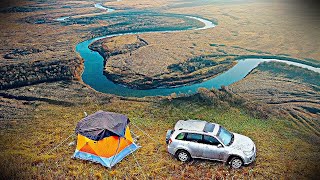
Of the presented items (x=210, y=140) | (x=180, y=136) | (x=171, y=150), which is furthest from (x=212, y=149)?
(x=171, y=150)

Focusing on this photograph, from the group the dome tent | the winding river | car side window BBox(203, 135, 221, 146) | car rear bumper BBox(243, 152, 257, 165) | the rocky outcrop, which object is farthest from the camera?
the rocky outcrop

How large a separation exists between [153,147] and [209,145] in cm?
359

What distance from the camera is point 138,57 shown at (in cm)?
3681

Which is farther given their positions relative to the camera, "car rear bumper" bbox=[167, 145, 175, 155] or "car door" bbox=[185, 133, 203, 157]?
"car rear bumper" bbox=[167, 145, 175, 155]

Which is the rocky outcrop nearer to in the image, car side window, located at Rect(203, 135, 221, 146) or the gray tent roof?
the gray tent roof

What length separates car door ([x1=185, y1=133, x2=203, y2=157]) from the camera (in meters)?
13.2

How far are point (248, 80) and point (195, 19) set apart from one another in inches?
1427

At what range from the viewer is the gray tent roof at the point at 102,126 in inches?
563

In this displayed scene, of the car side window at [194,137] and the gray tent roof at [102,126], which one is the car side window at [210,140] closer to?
the car side window at [194,137]

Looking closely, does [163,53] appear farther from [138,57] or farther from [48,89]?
[48,89]

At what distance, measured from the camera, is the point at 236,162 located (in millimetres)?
12969

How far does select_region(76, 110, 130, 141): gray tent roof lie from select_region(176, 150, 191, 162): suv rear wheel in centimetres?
307

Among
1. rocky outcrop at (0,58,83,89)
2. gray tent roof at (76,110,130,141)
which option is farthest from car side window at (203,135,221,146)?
rocky outcrop at (0,58,83,89)

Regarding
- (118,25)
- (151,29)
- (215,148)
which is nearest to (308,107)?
(215,148)
